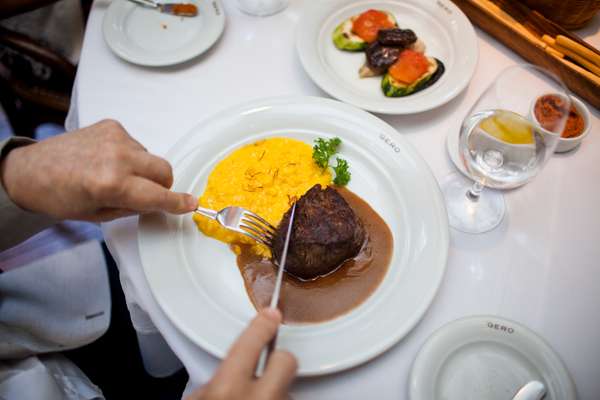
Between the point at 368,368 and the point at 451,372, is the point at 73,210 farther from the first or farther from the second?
the point at 451,372

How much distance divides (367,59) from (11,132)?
2636 millimetres

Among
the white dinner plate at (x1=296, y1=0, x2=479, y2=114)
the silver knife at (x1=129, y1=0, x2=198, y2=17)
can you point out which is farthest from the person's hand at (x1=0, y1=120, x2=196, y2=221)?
the silver knife at (x1=129, y1=0, x2=198, y2=17)

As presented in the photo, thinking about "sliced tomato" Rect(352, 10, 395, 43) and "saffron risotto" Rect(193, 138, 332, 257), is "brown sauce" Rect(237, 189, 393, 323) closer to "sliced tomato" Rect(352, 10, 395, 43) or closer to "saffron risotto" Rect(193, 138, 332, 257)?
"saffron risotto" Rect(193, 138, 332, 257)

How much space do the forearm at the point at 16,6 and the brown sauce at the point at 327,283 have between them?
1.80 meters

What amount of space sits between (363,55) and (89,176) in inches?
56.5

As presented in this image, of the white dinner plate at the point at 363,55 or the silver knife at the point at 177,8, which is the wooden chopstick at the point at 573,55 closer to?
the white dinner plate at the point at 363,55

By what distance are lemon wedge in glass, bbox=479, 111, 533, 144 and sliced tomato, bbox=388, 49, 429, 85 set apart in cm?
49

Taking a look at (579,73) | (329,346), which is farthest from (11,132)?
(579,73)

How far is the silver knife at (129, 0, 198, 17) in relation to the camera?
2.16 m

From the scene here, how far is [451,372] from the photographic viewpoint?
1277 mm

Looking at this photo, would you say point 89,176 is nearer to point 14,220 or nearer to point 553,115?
point 14,220

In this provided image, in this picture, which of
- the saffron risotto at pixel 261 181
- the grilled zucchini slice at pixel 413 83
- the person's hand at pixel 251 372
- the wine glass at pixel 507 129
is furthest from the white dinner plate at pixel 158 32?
the person's hand at pixel 251 372

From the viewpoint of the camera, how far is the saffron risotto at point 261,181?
1.60 m

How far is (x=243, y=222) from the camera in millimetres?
1532
